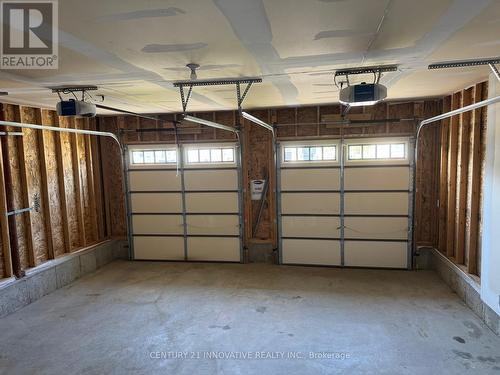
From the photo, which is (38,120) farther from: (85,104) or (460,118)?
(460,118)

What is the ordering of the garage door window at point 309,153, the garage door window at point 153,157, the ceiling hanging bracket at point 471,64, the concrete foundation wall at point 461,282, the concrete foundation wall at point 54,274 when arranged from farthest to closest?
the garage door window at point 153,157
the garage door window at point 309,153
the concrete foundation wall at point 54,274
the concrete foundation wall at point 461,282
the ceiling hanging bracket at point 471,64

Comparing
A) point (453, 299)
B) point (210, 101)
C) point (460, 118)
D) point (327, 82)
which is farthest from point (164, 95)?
point (453, 299)

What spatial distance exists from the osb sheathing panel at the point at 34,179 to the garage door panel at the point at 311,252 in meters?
4.35

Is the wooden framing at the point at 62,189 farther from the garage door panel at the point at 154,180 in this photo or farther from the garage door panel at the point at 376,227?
the garage door panel at the point at 376,227

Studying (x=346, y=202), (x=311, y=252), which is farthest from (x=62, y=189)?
(x=346, y=202)

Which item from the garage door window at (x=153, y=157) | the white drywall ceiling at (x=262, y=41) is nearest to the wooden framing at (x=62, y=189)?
the garage door window at (x=153, y=157)

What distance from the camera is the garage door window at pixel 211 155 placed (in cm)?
656

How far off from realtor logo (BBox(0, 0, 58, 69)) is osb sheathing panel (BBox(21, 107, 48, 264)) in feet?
8.83

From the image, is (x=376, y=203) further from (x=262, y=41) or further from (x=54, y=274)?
(x=54, y=274)

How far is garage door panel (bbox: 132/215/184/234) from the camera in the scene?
6863 mm

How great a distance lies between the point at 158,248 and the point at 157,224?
0.53 meters

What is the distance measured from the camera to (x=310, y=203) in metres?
6.33

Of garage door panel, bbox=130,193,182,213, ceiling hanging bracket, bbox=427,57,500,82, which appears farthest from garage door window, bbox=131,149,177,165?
ceiling hanging bracket, bbox=427,57,500,82

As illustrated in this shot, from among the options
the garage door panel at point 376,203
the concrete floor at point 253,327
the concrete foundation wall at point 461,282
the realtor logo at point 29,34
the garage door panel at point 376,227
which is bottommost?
the concrete floor at point 253,327
